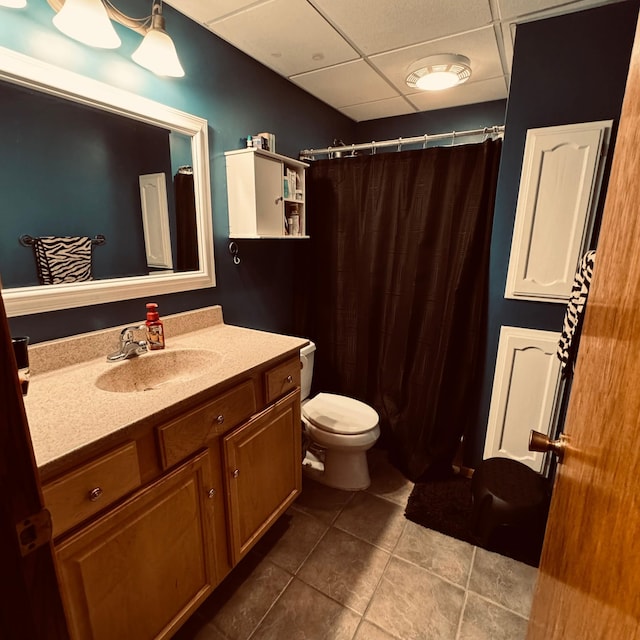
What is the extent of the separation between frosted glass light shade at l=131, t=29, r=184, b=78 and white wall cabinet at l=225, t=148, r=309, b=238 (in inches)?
18.0

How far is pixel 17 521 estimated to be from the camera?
16.6 inches

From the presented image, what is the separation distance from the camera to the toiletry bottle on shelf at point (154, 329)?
146 cm

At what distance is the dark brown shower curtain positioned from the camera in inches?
72.9

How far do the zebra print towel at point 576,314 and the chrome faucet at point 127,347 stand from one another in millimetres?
1648

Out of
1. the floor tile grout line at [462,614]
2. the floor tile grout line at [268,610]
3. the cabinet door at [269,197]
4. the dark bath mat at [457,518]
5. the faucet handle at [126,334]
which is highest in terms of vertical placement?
the cabinet door at [269,197]

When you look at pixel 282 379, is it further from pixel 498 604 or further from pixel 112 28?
pixel 112 28

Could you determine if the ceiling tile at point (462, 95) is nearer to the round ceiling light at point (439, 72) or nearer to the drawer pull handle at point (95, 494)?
the round ceiling light at point (439, 72)

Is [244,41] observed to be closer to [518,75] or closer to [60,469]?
[518,75]

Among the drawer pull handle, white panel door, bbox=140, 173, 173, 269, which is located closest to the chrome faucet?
white panel door, bbox=140, 173, 173, 269

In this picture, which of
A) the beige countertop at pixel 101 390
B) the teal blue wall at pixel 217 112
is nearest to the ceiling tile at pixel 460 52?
the teal blue wall at pixel 217 112

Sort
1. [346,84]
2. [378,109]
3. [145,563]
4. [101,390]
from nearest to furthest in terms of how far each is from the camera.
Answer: [145,563]
[101,390]
[346,84]
[378,109]

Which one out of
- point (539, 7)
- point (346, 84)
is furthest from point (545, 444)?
point (346, 84)

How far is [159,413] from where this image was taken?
977mm

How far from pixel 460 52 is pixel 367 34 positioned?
0.52m
